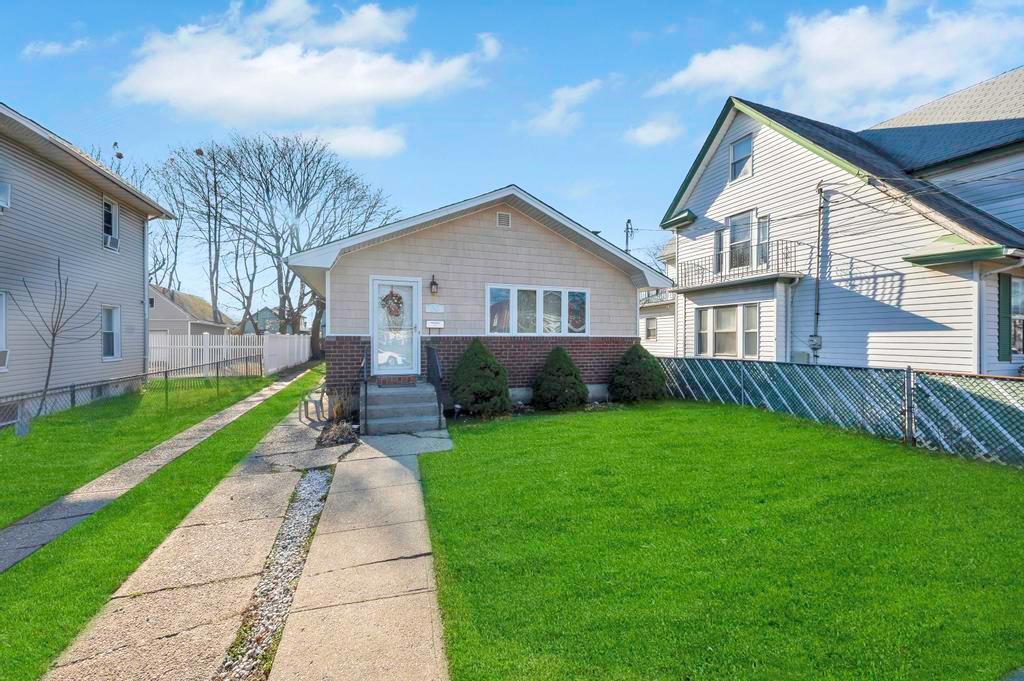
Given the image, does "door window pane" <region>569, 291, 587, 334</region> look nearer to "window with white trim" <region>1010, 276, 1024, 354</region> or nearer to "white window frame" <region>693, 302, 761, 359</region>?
"white window frame" <region>693, 302, 761, 359</region>

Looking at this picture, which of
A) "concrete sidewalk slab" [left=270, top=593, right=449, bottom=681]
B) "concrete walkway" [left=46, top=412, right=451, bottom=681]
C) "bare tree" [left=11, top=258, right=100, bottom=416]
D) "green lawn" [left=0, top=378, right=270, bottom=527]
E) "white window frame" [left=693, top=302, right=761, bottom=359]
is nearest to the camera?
"concrete sidewalk slab" [left=270, top=593, right=449, bottom=681]

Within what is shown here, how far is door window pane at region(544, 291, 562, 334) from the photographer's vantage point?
11234 mm

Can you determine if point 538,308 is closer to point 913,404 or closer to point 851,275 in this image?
point 913,404

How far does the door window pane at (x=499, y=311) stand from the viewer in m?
10.8

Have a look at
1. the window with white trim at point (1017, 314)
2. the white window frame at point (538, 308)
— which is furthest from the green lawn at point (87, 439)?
the window with white trim at point (1017, 314)

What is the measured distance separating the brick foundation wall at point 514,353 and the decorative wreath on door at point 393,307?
594 mm

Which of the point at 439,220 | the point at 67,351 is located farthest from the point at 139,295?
the point at 439,220

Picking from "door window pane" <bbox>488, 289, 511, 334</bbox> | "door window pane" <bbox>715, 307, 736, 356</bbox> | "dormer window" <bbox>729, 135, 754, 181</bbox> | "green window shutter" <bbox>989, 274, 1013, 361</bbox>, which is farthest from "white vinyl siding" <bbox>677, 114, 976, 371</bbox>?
"door window pane" <bbox>488, 289, 511, 334</bbox>

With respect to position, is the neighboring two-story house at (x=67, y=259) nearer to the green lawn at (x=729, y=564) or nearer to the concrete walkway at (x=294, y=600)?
the concrete walkway at (x=294, y=600)

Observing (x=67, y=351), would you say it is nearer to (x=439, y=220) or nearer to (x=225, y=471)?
(x=225, y=471)

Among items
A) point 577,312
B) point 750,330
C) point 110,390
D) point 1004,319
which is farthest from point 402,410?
point 1004,319

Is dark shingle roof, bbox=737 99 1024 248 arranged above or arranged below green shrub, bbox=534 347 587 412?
above

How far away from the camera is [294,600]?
3297 mm

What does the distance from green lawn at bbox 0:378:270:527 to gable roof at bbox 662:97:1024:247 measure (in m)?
14.6
